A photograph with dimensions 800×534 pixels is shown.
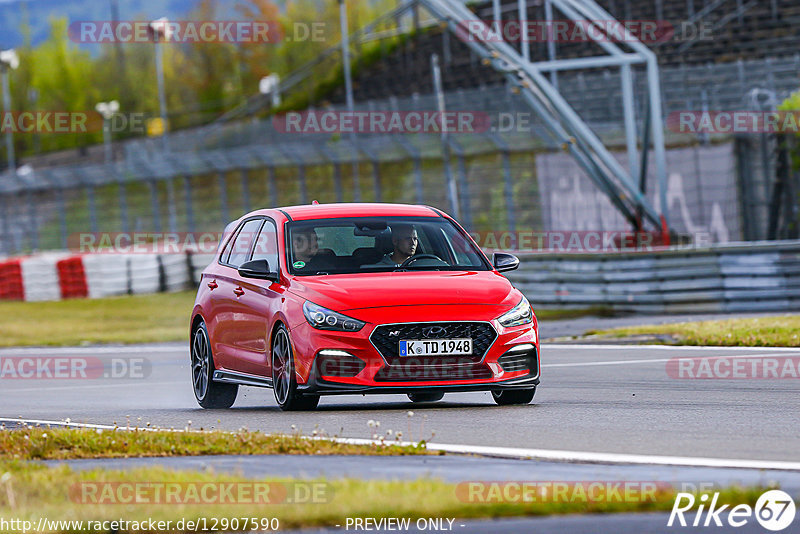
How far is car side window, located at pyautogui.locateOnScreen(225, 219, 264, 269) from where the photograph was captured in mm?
12281

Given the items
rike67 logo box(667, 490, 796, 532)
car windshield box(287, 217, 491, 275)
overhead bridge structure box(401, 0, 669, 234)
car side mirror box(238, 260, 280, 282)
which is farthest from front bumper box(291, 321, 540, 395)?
overhead bridge structure box(401, 0, 669, 234)

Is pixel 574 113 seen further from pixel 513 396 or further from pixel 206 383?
pixel 513 396

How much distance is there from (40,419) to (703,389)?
517cm

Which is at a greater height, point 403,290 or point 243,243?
point 243,243

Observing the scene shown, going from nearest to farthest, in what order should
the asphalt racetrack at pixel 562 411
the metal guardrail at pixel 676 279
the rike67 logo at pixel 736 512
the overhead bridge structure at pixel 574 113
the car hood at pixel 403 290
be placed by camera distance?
the rike67 logo at pixel 736 512 < the asphalt racetrack at pixel 562 411 < the car hood at pixel 403 290 < the metal guardrail at pixel 676 279 < the overhead bridge structure at pixel 574 113

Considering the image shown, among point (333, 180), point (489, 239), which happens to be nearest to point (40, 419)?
point (489, 239)

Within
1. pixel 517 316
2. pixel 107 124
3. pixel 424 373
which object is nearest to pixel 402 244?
pixel 517 316

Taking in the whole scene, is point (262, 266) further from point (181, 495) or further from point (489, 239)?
point (489, 239)

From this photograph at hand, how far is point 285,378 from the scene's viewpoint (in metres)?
10.9

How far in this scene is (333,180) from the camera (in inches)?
1533

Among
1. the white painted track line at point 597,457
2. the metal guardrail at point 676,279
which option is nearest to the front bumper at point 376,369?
the white painted track line at point 597,457

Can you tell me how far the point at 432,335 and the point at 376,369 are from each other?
0.45 meters

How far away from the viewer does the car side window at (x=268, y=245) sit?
456 inches

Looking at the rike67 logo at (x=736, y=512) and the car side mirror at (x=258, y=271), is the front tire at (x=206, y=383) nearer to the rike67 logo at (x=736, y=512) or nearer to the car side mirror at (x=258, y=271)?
the car side mirror at (x=258, y=271)
